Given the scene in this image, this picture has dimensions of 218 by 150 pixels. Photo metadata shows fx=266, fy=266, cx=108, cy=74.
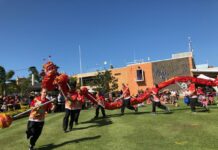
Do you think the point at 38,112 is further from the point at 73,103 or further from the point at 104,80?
the point at 104,80

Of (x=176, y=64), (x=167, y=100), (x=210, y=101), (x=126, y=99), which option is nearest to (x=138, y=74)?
(x=176, y=64)

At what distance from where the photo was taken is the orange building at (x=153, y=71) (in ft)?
181

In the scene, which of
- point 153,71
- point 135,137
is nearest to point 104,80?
point 153,71

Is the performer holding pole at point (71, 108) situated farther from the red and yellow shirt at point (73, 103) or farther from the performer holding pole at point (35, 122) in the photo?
the performer holding pole at point (35, 122)

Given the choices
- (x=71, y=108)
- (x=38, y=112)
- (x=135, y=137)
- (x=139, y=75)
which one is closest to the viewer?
(x=38, y=112)

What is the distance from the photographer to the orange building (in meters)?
55.2

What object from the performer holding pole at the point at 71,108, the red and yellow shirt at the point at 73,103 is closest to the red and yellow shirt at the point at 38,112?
the performer holding pole at the point at 71,108

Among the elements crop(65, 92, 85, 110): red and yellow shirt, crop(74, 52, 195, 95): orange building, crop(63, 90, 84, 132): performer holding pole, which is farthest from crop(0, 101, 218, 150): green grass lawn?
crop(74, 52, 195, 95): orange building

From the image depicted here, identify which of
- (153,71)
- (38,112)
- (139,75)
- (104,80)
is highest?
(153,71)

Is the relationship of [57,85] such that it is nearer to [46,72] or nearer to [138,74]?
[46,72]

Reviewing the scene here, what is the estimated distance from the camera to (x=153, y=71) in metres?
59.7

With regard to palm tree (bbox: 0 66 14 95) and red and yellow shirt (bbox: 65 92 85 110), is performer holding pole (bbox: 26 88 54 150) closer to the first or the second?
red and yellow shirt (bbox: 65 92 85 110)

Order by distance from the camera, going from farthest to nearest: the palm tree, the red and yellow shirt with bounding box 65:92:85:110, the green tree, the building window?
the building window, the green tree, the palm tree, the red and yellow shirt with bounding box 65:92:85:110

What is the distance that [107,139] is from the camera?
33.0ft
